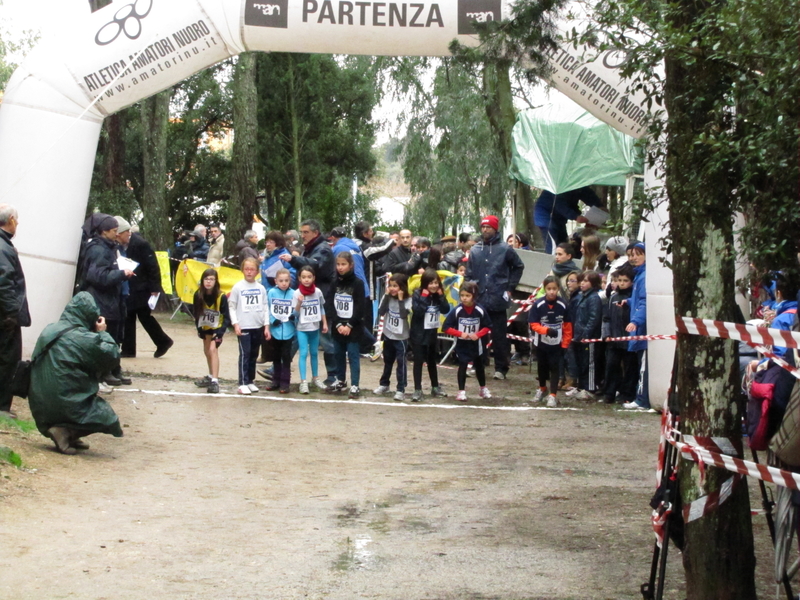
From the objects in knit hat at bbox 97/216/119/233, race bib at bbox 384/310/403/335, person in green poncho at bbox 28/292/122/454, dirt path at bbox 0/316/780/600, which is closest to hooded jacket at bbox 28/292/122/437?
person in green poncho at bbox 28/292/122/454

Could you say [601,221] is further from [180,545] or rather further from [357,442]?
[180,545]

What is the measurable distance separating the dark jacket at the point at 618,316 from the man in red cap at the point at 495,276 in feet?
6.38

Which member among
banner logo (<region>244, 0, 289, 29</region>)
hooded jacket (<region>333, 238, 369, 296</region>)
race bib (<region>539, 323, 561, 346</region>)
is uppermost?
banner logo (<region>244, 0, 289, 29</region>)

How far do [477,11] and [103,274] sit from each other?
4901 mm

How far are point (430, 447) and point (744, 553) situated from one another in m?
4.68

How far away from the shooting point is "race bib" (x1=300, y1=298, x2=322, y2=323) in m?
12.2

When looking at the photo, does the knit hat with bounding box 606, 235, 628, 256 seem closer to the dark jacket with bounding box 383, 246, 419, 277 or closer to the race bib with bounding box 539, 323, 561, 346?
the race bib with bounding box 539, 323, 561, 346

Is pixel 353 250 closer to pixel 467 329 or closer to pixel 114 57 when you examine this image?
pixel 467 329

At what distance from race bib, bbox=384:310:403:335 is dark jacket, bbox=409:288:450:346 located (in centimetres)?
15

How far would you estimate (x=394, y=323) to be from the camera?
12.2 metres

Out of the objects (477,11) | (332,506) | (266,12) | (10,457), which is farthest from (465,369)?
(10,457)

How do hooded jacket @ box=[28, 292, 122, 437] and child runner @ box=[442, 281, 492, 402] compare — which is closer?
hooded jacket @ box=[28, 292, 122, 437]

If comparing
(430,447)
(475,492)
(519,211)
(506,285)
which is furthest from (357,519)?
(519,211)

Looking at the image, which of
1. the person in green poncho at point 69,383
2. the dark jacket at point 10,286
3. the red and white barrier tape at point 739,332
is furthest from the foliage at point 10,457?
Answer: the red and white barrier tape at point 739,332
